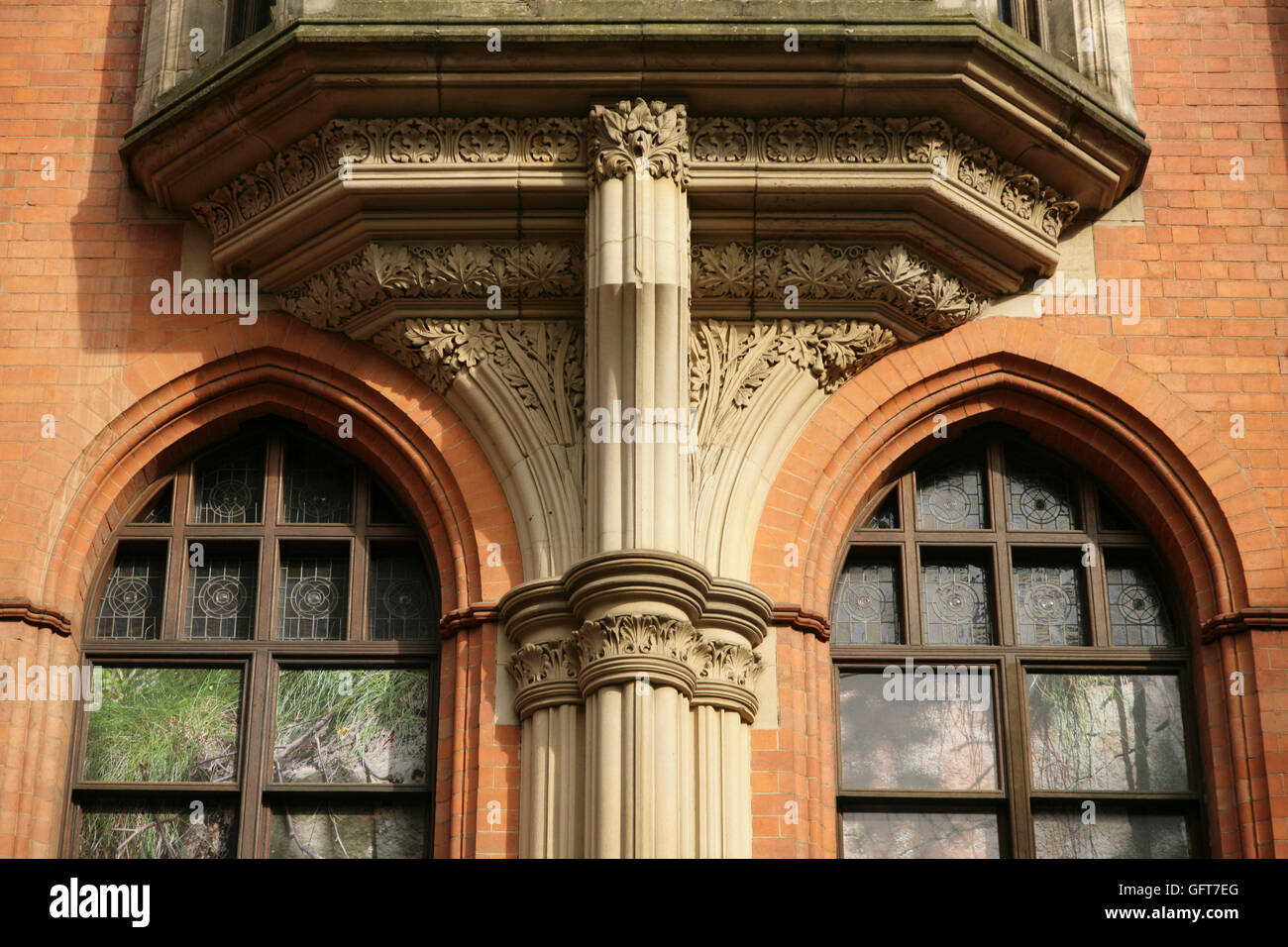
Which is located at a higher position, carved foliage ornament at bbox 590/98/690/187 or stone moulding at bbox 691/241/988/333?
carved foliage ornament at bbox 590/98/690/187

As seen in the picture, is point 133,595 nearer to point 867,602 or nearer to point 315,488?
point 315,488

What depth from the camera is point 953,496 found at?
14.1m

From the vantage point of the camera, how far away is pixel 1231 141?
14688 mm

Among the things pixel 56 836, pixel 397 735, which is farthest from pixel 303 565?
pixel 56 836

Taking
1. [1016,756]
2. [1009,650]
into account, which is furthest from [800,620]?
[1016,756]

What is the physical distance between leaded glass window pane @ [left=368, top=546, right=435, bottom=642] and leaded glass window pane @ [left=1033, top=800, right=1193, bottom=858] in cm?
362

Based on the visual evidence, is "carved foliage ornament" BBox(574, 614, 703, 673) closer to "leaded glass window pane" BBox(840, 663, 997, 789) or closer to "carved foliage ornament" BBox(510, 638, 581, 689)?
"carved foliage ornament" BBox(510, 638, 581, 689)

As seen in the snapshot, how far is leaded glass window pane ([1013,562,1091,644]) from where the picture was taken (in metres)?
13.8

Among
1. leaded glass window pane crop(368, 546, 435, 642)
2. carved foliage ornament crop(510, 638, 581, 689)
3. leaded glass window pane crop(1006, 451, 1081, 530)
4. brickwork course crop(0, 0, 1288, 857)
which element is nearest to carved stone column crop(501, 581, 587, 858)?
carved foliage ornament crop(510, 638, 581, 689)

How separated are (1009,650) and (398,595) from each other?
3.50 metres

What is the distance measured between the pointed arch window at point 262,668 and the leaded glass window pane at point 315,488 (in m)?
0.01

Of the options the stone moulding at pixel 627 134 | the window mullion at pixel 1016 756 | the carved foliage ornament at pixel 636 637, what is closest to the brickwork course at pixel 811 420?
the carved foliage ornament at pixel 636 637

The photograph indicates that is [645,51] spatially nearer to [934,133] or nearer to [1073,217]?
[934,133]

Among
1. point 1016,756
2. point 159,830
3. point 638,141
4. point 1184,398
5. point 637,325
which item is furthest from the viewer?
point 1184,398
